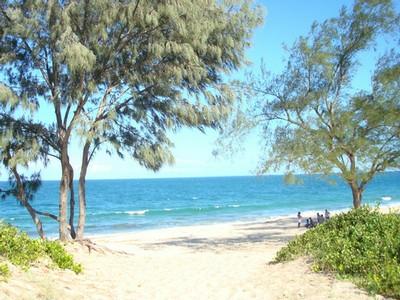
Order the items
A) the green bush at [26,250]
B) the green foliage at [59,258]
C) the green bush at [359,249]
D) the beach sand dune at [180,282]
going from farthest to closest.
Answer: the green foliage at [59,258]
the green bush at [26,250]
the green bush at [359,249]
the beach sand dune at [180,282]

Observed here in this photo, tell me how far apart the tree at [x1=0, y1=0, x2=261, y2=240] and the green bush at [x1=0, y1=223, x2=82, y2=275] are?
4.70 metres

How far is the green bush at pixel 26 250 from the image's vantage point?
7.52m

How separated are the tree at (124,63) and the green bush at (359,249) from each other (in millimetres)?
5404

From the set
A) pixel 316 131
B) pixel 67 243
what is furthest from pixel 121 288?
pixel 316 131

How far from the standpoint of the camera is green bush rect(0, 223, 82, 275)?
7.52 metres

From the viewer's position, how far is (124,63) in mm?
14828

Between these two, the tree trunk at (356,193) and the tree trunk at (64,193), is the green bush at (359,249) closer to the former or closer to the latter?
the tree trunk at (356,193)

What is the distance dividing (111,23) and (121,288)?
26.8ft

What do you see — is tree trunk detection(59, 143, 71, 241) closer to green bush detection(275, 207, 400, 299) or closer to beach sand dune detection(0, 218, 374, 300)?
beach sand dune detection(0, 218, 374, 300)

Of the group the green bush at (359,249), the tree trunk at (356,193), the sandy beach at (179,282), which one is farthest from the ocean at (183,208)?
the sandy beach at (179,282)

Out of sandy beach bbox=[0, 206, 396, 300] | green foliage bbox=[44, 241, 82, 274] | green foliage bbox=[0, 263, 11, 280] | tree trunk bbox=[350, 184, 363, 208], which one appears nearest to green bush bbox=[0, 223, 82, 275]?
green foliage bbox=[44, 241, 82, 274]

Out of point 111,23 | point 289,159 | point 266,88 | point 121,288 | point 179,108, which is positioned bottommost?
point 121,288

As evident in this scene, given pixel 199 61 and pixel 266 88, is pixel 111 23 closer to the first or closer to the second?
pixel 199 61

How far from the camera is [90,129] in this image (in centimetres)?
1319
